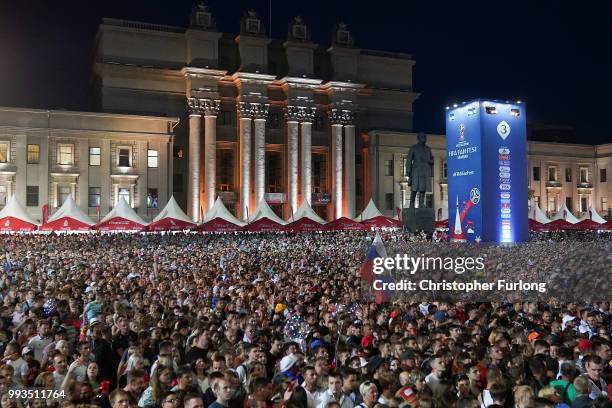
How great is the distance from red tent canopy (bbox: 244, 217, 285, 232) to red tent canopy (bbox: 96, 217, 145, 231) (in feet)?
19.6

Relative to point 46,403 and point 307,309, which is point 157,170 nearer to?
point 307,309

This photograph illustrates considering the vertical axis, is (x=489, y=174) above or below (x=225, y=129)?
below

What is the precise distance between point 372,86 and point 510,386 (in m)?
60.9

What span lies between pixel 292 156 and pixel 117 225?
30725 millimetres

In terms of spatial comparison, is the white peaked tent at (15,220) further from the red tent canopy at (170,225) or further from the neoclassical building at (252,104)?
the neoclassical building at (252,104)

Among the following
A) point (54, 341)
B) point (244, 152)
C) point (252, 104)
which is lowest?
point (54, 341)

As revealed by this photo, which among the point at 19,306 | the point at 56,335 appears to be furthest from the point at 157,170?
the point at 56,335

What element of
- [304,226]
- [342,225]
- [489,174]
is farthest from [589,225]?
[304,226]

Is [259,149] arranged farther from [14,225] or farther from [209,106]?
[14,225]

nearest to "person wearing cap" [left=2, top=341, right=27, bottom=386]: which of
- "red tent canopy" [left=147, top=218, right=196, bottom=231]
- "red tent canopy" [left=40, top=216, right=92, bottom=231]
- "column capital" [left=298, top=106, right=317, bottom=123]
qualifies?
"red tent canopy" [left=40, top=216, right=92, bottom=231]

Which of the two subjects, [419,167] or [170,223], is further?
[170,223]

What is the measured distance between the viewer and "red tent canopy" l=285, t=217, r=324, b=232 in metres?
35.4

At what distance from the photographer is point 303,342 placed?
11516 mm

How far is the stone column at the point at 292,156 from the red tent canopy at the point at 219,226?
2620 centimetres
